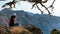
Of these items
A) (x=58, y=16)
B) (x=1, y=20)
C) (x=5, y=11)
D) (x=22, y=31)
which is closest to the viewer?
(x=22, y=31)

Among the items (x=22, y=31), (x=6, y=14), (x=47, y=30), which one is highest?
(x=22, y=31)

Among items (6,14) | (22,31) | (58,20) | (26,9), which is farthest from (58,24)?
(22,31)

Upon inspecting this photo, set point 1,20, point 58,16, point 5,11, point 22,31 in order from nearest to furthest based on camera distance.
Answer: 1. point 22,31
2. point 1,20
3. point 5,11
4. point 58,16

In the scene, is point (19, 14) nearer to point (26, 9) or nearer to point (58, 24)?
point (26, 9)

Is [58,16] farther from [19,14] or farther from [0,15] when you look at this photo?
[0,15]

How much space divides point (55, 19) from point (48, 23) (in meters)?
0.39

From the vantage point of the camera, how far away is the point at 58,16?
22.9 ft

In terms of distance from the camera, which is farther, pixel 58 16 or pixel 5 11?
pixel 58 16

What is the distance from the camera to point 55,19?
709cm

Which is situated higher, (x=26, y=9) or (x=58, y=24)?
(x=26, y=9)

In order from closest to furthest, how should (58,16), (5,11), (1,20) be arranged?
(1,20), (5,11), (58,16)

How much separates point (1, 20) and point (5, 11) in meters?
0.49

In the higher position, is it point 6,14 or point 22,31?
point 22,31

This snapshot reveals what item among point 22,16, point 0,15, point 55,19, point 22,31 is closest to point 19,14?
point 22,16
